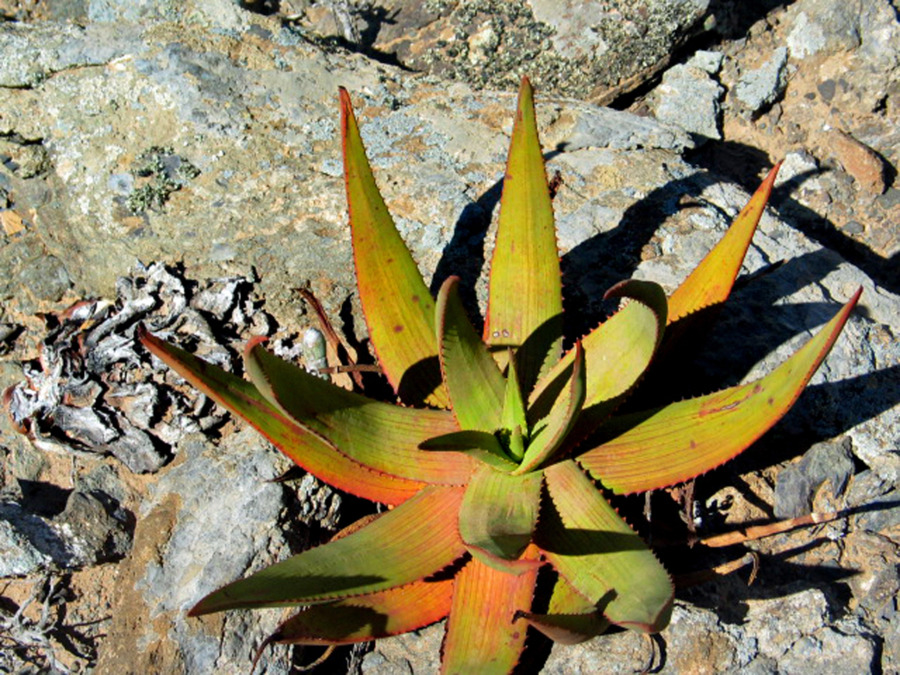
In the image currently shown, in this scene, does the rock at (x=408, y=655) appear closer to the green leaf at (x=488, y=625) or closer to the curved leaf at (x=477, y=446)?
the green leaf at (x=488, y=625)

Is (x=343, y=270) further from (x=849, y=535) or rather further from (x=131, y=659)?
(x=849, y=535)

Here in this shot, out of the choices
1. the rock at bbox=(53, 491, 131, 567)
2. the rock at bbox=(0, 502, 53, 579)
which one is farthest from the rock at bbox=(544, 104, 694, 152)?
the rock at bbox=(0, 502, 53, 579)

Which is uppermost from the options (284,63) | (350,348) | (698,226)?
(284,63)

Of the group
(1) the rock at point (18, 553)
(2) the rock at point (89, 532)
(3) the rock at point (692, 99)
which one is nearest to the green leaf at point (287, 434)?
(2) the rock at point (89, 532)

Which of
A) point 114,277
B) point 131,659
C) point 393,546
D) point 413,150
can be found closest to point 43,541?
point 131,659

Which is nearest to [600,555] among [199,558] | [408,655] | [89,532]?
[408,655]

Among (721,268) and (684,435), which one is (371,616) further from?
(721,268)

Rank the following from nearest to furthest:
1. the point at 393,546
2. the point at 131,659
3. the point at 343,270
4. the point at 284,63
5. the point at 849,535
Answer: the point at 393,546 → the point at 131,659 → the point at 849,535 → the point at 343,270 → the point at 284,63

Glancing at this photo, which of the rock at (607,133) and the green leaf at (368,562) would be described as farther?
the rock at (607,133)
